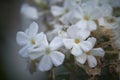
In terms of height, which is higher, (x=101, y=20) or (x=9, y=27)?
(x=101, y=20)

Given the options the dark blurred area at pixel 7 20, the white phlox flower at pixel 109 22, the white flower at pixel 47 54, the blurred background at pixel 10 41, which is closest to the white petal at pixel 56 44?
the white flower at pixel 47 54

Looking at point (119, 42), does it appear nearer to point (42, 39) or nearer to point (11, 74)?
point (42, 39)

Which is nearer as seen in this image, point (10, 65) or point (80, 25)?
point (80, 25)

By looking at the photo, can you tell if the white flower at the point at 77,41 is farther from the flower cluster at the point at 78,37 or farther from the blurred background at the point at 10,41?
the blurred background at the point at 10,41

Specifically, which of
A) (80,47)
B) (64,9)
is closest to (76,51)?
(80,47)

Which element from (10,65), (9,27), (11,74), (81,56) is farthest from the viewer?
(9,27)

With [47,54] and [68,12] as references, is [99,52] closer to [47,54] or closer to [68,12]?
[47,54]

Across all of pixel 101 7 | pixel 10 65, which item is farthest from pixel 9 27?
pixel 101 7
